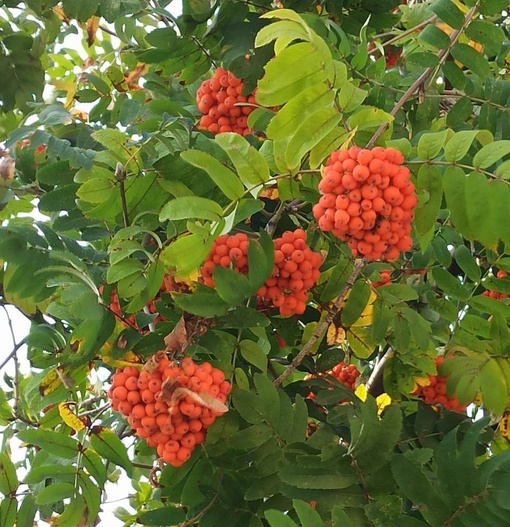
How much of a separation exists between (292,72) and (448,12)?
0.55 meters

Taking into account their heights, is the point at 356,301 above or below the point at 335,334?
above

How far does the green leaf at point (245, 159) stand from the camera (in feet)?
3.92

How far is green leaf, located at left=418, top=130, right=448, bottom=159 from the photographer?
4.02ft

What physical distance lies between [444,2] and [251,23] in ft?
1.45

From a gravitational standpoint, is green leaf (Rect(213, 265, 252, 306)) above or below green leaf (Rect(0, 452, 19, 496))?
above

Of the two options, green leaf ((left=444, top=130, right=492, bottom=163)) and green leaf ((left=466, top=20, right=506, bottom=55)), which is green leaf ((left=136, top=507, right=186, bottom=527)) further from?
green leaf ((left=466, top=20, right=506, bottom=55))

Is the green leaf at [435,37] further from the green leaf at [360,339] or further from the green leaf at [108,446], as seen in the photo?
the green leaf at [108,446]

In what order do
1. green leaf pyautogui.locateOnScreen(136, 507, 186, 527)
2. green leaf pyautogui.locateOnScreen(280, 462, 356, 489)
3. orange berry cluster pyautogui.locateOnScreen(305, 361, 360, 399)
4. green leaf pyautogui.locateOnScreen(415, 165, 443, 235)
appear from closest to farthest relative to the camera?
1. green leaf pyautogui.locateOnScreen(280, 462, 356, 489)
2. green leaf pyautogui.locateOnScreen(415, 165, 443, 235)
3. green leaf pyautogui.locateOnScreen(136, 507, 186, 527)
4. orange berry cluster pyautogui.locateOnScreen(305, 361, 360, 399)

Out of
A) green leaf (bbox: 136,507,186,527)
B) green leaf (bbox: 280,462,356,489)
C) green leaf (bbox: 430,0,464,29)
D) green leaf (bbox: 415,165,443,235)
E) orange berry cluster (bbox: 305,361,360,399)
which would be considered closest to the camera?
green leaf (bbox: 280,462,356,489)

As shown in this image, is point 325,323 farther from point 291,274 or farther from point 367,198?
point 367,198

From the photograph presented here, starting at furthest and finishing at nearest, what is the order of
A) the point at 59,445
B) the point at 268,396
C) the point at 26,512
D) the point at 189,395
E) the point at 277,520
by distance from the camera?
the point at 26,512 < the point at 59,445 < the point at 268,396 < the point at 189,395 < the point at 277,520

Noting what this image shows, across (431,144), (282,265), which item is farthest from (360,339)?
(431,144)

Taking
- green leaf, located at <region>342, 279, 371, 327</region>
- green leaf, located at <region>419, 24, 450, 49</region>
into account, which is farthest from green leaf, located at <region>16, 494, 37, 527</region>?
green leaf, located at <region>419, 24, 450, 49</region>

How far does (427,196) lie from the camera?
4.21ft
